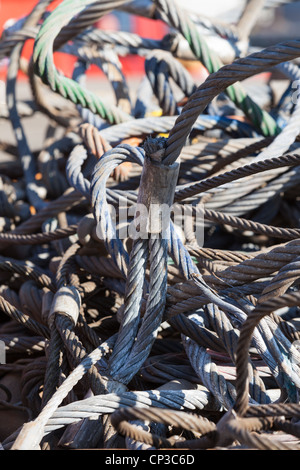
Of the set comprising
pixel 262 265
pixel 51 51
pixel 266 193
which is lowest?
pixel 266 193

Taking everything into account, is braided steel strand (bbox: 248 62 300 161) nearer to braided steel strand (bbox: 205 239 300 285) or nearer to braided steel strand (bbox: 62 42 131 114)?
braided steel strand (bbox: 205 239 300 285)

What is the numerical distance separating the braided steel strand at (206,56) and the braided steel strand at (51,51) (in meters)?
0.09

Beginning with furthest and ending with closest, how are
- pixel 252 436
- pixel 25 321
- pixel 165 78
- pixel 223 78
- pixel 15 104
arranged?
pixel 15 104 → pixel 165 78 → pixel 25 321 → pixel 223 78 → pixel 252 436

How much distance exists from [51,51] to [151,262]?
43 cm

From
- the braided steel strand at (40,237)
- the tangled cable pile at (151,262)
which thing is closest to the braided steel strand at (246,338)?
the tangled cable pile at (151,262)

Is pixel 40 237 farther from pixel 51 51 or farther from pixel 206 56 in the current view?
pixel 206 56

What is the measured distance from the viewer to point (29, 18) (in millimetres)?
1143

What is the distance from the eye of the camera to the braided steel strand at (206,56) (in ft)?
2.93

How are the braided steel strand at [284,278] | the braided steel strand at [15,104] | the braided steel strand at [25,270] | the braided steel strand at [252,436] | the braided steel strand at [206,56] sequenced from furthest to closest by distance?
the braided steel strand at [15,104]
the braided steel strand at [206,56]
the braided steel strand at [25,270]
the braided steel strand at [284,278]
the braided steel strand at [252,436]

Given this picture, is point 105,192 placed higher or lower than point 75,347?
higher

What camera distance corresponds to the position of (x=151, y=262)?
1.77ft

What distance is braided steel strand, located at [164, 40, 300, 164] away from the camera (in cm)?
47

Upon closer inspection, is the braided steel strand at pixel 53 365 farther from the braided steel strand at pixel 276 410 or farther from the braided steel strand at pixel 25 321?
the braided steel strand at pixel 276 410

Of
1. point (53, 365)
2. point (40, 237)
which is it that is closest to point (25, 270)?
point (40, 237)
